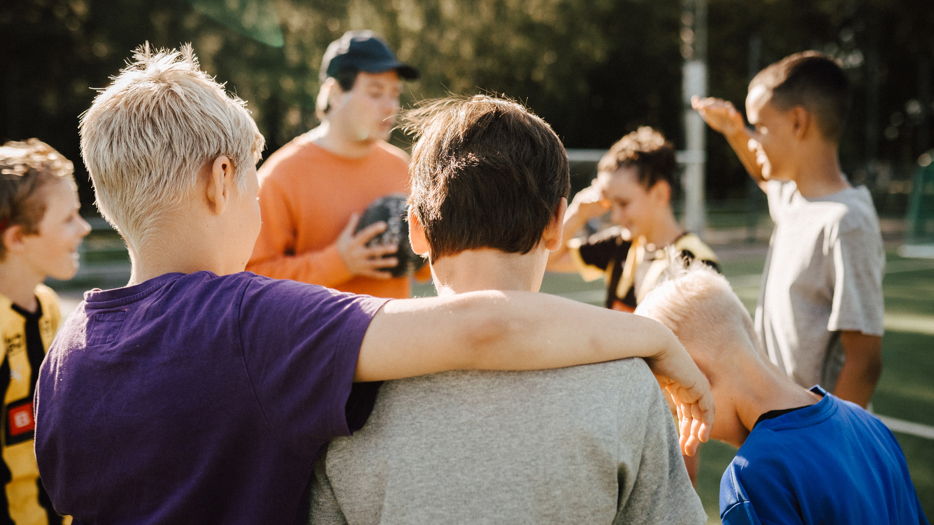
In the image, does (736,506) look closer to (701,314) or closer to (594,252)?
(701,314)

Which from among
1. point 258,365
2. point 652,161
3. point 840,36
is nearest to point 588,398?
point 258,365

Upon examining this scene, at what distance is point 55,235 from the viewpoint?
2.51 m

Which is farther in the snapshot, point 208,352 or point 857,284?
point 857,284

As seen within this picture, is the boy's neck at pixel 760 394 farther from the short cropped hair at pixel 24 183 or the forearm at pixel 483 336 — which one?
the short cropped hair at pixel 24 183

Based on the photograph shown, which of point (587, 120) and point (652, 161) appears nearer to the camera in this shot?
point (652, 161)

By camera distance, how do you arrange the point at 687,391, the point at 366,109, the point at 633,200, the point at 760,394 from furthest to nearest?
the point at 633,200 < the point at 366,109 < the point at 760,394 < the point at 687,391

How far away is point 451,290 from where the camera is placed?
1318 millimetres

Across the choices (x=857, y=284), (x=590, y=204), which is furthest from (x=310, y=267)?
(x=857, y=284)

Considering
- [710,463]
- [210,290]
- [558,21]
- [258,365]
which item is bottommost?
[710,463]

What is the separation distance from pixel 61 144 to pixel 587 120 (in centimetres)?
2103

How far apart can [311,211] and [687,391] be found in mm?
1948

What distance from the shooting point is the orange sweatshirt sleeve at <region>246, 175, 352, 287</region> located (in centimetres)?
270

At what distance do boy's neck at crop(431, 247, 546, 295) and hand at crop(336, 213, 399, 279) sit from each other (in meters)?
1.39

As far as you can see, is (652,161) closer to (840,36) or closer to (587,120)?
(587,120)
